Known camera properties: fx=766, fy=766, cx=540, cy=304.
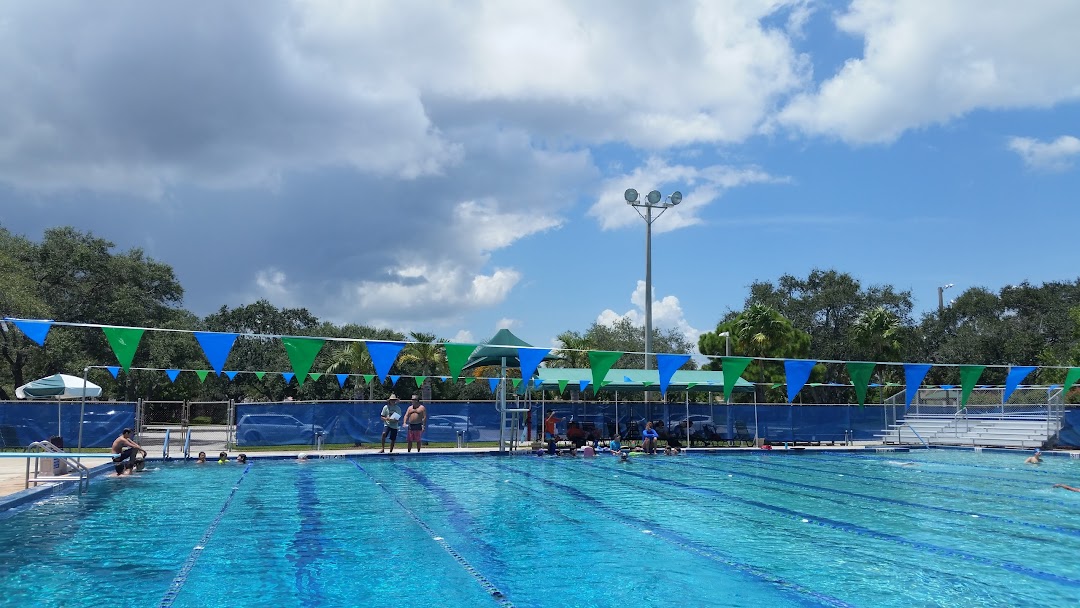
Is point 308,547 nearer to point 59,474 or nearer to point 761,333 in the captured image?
point 59,474

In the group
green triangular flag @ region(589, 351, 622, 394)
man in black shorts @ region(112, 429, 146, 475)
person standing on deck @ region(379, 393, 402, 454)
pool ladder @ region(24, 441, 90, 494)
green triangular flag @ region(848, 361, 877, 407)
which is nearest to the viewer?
pool ladder @ region(24, 441, 90, 494)

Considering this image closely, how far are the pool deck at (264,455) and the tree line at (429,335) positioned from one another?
7406 mm

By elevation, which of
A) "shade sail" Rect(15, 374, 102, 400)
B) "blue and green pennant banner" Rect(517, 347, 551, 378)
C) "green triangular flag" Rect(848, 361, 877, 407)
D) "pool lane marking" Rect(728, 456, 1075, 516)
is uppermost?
"blue and green pennant banner" Rect(517, 347, 551, 378)

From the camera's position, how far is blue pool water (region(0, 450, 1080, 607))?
23.6 ft

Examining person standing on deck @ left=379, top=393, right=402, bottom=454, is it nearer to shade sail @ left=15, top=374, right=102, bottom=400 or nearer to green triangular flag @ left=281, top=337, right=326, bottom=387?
green triangular flag @ left=281, top=337, right=326, bottom=387

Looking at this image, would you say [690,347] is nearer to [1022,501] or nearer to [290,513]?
[1022,501]

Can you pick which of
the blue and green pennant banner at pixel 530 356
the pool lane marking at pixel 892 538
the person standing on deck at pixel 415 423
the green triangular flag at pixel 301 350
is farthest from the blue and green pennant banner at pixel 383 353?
the pool lane marking at pixel 892 538

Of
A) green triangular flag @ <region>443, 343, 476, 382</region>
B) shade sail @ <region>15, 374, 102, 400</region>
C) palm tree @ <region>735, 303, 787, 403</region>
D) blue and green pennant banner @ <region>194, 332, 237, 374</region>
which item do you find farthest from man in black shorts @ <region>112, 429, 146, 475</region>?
palm tree @ <region>735, 303, 787, 403</region>

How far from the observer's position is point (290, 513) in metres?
11.6

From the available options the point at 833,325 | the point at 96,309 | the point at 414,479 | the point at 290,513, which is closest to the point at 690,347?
the point at 833,325

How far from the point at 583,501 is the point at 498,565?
5.19m

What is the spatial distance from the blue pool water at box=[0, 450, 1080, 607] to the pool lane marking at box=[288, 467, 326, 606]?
0.12 feet

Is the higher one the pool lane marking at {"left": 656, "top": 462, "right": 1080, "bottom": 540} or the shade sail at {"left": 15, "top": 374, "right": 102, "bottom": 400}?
the shade sail at {"left": 15, "top": 374, "right": 102, "bottom": 400}

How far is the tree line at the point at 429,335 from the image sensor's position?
3750cm
